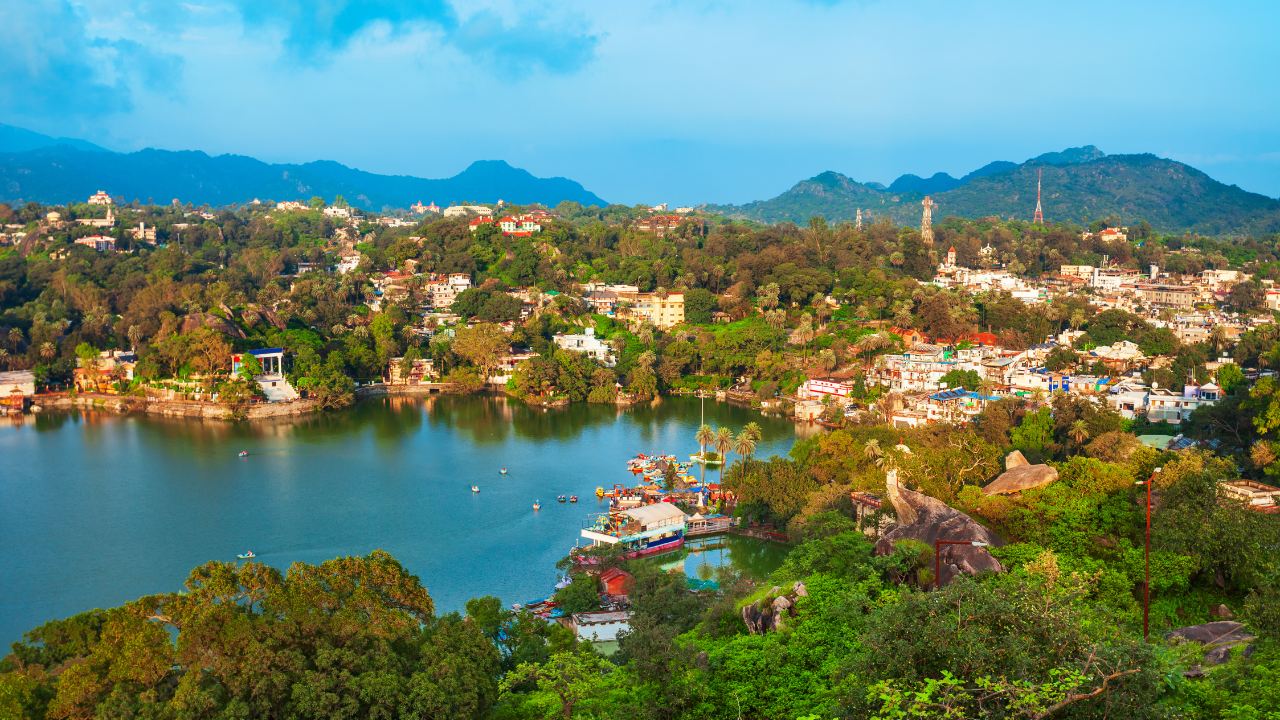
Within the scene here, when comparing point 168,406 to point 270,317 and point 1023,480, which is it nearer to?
point 270,317

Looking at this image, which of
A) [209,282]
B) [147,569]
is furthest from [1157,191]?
[147,569]

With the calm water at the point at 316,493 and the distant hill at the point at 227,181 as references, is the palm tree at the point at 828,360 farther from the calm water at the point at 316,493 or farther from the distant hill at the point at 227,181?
the distant hill at the point at 227,181

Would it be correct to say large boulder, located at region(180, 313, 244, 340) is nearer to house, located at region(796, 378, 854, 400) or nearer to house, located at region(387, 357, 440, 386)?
house, located at region(387, 357, 440, 386)

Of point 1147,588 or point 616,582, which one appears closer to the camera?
point 1147,588

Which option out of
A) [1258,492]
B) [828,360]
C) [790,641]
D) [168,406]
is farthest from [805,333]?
[790,641]

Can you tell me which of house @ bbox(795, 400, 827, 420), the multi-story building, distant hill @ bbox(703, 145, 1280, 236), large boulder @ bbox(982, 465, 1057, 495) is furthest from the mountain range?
large boulder @ bbox(982, 465, 1057, 495)

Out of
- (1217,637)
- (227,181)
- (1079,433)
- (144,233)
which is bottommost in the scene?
(1217,637)
